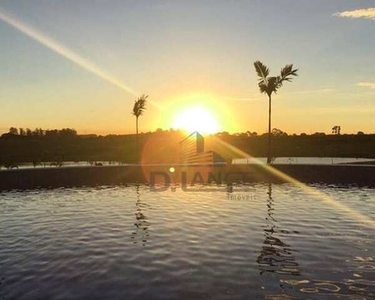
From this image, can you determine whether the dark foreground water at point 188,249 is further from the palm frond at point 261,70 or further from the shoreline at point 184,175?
the palm frond at point 261,70

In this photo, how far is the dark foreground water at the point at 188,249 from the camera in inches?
268

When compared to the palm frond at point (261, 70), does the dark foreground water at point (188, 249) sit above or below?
below

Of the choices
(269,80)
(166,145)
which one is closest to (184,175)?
(269,80)

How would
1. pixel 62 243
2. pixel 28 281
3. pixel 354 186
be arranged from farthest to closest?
pixel 354 186
pixel 62 243
pixel 28 281

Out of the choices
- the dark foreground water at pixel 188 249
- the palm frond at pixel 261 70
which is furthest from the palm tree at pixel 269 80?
the dark foreground water at pixel 188 249

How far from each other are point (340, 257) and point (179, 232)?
177 inches

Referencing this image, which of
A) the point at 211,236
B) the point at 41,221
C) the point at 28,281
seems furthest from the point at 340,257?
the point at 41,221

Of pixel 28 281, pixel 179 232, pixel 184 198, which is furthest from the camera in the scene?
pixel 184 198

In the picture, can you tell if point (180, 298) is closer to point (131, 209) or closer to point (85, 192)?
point (131, 209)

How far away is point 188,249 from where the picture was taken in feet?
30.2

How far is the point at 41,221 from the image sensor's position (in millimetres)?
12453

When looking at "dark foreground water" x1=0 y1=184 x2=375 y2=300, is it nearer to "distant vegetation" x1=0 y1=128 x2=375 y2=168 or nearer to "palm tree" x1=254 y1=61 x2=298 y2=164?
"palm tree" x1=254 y1=61 x2=298 y2=164

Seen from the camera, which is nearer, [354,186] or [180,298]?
[180,298]

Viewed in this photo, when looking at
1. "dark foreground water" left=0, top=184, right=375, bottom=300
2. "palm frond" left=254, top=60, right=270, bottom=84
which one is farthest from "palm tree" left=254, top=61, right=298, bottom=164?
"dark foreground water" left=0, top=184, right=375, bottom=300
